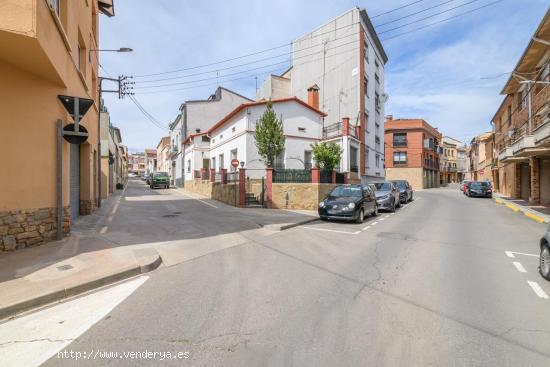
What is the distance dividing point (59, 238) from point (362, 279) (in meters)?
7.04

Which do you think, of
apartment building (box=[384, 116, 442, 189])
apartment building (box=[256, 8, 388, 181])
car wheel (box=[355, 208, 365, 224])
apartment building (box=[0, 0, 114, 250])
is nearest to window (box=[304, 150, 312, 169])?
apartment building (box=[256, 8, 388, 181])

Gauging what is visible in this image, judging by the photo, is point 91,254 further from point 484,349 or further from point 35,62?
point 484,349

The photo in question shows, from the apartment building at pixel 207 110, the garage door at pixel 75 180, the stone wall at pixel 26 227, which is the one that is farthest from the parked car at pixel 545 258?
the apartment building at pixel 207 110

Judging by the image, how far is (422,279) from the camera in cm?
532

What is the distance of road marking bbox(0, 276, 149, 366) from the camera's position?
9.77 ft

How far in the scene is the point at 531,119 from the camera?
67.1 ft

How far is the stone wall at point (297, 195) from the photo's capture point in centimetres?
1672

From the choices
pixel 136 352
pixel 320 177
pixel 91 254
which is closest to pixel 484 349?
pixel 136 352

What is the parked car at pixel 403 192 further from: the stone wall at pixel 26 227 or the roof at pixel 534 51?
the stone wall at pixel 26 227

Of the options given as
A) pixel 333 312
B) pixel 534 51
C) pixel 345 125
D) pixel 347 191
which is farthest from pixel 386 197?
pixel 333 312

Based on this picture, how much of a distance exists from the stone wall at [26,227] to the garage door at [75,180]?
3.25m

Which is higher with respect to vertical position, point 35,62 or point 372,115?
point 372,115

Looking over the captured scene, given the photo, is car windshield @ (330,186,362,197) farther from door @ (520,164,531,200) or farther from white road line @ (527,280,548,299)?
door @ (520,164,531,200)

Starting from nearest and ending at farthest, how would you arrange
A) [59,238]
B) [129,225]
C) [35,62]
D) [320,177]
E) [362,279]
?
[362,279]
[35,62]
[59,238]
[129,225]
[320,177]
